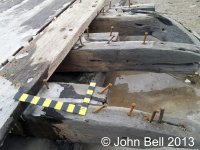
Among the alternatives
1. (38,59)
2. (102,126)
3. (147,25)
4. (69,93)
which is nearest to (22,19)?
(38,59)

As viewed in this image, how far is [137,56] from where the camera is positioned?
2590mm

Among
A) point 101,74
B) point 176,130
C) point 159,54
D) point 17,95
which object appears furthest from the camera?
point 101,74

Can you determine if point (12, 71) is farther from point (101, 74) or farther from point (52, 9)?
point (52, 9)

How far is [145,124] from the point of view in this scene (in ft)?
5.74

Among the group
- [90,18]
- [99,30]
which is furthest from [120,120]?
[99,30]

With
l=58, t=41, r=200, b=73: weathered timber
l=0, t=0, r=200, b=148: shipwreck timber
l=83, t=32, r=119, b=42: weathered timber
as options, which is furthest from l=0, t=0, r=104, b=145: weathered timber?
l=58, t=41, r=200, b=73: weathered timber

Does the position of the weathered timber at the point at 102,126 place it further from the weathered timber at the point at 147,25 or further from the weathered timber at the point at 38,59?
the weathered timber at the point at 147,25

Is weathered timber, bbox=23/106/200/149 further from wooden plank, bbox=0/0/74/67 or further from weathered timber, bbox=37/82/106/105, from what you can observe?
wooden plank, bbox=0/0/74/67

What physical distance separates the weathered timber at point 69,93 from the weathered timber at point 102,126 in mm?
113

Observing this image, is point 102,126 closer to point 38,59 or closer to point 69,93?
point 69,93

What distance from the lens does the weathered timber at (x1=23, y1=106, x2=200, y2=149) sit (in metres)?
1.72

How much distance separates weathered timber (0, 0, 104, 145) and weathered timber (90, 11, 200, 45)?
29cm

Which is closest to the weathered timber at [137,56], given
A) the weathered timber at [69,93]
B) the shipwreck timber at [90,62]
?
the shipwreck timber at [90,62]

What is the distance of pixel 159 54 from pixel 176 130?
100 cm
